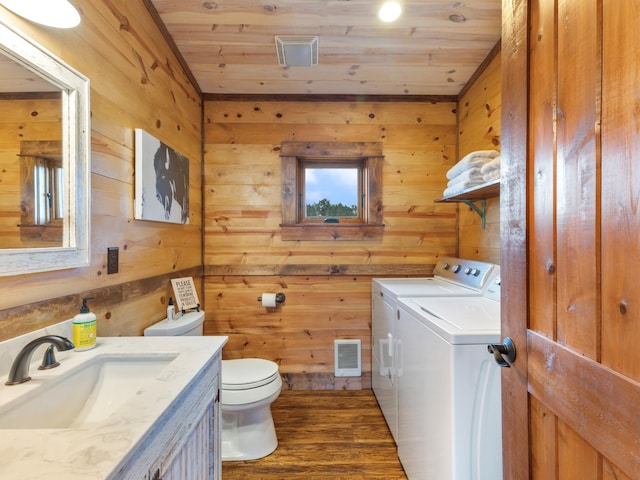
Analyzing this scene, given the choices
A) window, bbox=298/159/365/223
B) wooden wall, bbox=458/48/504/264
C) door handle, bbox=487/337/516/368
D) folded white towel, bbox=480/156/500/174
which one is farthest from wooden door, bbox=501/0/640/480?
window, bbox=298/159/365/223

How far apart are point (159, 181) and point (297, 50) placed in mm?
1119

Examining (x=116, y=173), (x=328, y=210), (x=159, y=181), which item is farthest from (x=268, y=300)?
(x=116, y=173)

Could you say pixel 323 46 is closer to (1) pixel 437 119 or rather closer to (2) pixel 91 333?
(1) pixel 437 119

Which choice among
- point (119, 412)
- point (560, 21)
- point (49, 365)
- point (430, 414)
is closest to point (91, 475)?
point (119, 412)

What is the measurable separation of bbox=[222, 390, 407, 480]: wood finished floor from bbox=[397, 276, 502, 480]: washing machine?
347 mm

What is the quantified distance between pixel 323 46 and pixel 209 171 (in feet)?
3.95

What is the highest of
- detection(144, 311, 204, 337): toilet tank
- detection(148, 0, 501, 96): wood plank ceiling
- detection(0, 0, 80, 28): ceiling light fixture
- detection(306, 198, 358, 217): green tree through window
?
detection(148, 0, 501, 96): wood plank ceiling

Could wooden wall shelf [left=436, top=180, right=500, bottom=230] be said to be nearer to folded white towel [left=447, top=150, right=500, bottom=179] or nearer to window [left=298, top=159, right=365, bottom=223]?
folded white towel [left=447, top=150, right=500, bottom=179]

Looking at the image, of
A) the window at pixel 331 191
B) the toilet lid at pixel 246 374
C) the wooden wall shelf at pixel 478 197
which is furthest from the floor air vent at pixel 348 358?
the wooden wall shelf at pixel 478 197

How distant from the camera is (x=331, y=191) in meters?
2.45

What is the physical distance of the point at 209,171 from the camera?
2285 mm

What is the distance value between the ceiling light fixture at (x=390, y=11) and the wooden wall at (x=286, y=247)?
29.2 inches

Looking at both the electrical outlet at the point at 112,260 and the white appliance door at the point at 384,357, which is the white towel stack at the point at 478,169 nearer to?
the white appliance door at the point at 384,357

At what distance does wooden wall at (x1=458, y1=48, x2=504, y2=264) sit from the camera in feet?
5.91
